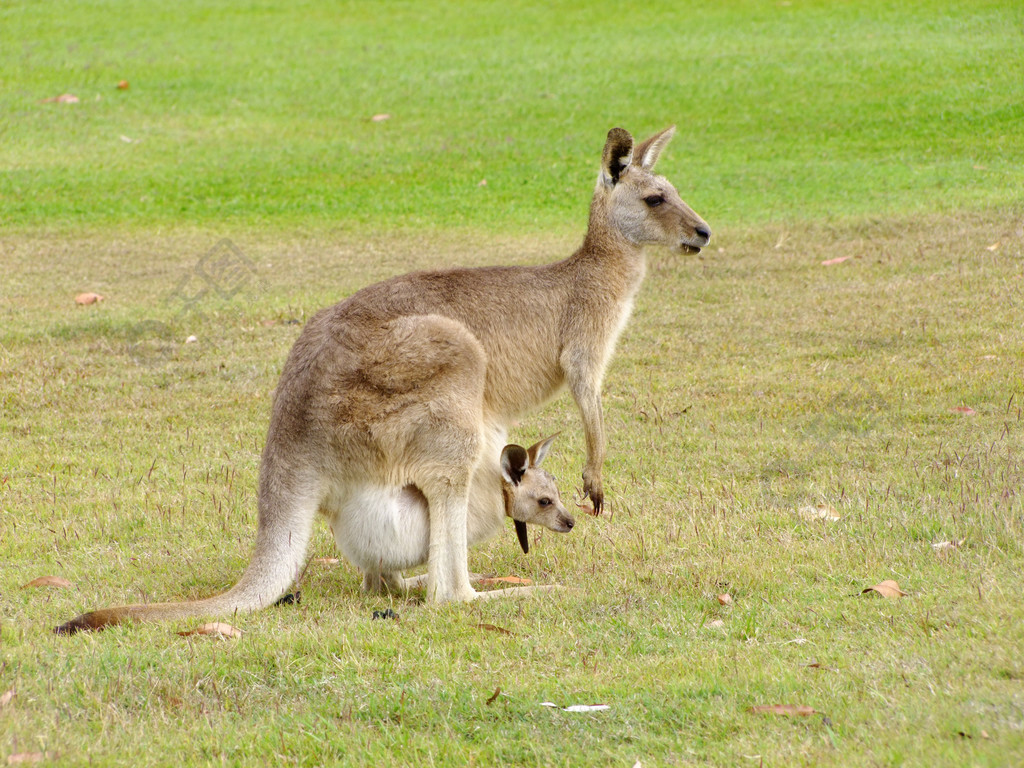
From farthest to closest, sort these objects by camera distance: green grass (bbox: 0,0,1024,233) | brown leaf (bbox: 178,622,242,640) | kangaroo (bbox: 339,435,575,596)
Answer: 1. green grass (bbox: 0,0,1024,233)
2. kangaroo (bbox: 339,435,575,596)
3. brown leaf (bbox: 178,622,242,640)

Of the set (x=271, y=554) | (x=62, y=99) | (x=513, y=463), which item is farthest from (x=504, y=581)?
(x=62, y=99)

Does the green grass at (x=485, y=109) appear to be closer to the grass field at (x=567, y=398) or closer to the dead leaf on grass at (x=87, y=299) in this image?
the grass field at (x=567, y=398)

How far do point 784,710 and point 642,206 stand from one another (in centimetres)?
287

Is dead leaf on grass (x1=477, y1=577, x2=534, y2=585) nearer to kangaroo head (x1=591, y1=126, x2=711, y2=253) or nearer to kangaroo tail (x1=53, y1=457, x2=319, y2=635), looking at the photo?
kangaroo tail (x1=53, y1=457, x2=319, y2=635)

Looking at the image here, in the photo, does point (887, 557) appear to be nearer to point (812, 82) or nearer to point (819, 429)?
point (819, 429)

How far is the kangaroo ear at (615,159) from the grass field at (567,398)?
5.06 ft

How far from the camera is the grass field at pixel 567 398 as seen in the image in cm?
362

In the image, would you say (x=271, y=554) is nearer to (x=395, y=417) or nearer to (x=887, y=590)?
(x=395, y=417)

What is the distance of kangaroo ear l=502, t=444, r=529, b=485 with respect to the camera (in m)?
5.09

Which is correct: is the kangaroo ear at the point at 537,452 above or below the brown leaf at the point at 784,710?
above

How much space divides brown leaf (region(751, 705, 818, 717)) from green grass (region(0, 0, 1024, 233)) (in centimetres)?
998

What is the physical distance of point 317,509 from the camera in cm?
475


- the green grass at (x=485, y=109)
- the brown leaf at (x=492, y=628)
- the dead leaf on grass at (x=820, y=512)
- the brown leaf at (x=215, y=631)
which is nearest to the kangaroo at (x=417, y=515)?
the brown leaf at (x=492, y=628)

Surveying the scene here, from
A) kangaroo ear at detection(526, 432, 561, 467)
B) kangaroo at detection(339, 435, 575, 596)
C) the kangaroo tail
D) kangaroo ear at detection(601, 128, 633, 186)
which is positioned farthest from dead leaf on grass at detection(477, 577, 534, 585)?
kangaroo ear at detection(601, 128, 633, 186)
